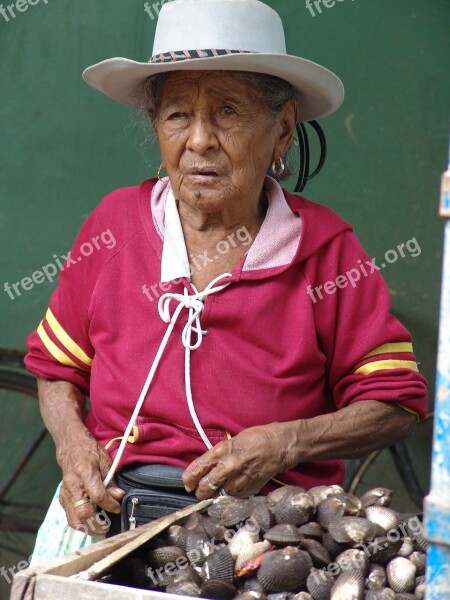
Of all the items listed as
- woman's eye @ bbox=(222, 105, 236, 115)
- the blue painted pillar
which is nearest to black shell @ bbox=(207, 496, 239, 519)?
the blue painted pillar

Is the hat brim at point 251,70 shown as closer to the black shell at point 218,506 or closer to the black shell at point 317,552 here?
the black shell at point 218,506

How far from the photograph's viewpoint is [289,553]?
192 cm

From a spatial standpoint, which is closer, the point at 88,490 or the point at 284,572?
the point at 284,572

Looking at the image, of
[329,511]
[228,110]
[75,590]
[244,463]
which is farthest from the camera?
[228,110]

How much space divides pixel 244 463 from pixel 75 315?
686 mm

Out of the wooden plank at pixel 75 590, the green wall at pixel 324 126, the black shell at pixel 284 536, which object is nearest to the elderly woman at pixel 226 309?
the black shell at pixel 284 536

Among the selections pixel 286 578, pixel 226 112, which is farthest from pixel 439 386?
pixel 226 112

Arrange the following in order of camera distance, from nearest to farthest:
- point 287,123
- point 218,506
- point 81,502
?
point 218,506 < point 81,502 < point 287,123

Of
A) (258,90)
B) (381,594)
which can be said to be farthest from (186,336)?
(381,594)

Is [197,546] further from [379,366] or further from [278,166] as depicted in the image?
[278,166]

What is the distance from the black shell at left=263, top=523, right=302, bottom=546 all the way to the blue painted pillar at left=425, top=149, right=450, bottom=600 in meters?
0.46

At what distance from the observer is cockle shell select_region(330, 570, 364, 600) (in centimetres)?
182

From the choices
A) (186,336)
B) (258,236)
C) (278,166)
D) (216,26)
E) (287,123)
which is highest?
(216,26)

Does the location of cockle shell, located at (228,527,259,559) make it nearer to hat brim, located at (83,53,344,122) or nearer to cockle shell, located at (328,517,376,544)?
cockle shell, located at (328,517,376,544)
